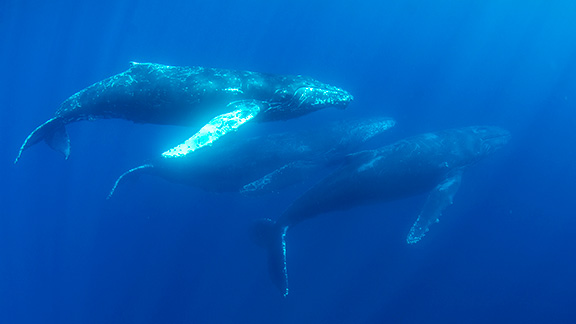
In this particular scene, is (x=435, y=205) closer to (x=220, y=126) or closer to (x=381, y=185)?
(x=381, y=185)

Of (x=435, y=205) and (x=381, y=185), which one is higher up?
(x=381, y=185)

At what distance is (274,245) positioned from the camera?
454 inches

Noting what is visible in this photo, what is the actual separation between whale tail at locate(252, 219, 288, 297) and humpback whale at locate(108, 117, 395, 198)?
118 centimetres

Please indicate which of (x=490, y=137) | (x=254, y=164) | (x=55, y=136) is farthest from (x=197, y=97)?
(x=490, y=137)

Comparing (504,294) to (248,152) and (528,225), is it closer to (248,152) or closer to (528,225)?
(528,225)

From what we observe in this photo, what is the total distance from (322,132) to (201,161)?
4231 mm

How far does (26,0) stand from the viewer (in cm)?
2408

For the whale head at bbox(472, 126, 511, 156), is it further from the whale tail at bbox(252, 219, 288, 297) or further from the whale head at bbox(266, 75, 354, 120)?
the whale tail at bbox(252, 219, 288, 297)

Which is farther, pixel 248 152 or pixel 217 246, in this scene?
pixel 217 246

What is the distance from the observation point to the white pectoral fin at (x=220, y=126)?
26.8ft

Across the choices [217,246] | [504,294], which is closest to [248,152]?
[217,246]

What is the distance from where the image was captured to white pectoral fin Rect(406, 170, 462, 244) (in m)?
10.9

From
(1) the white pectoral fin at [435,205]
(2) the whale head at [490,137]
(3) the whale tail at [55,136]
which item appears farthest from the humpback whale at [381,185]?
(3) the whale tail at [55,136]

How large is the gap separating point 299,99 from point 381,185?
328 cm
